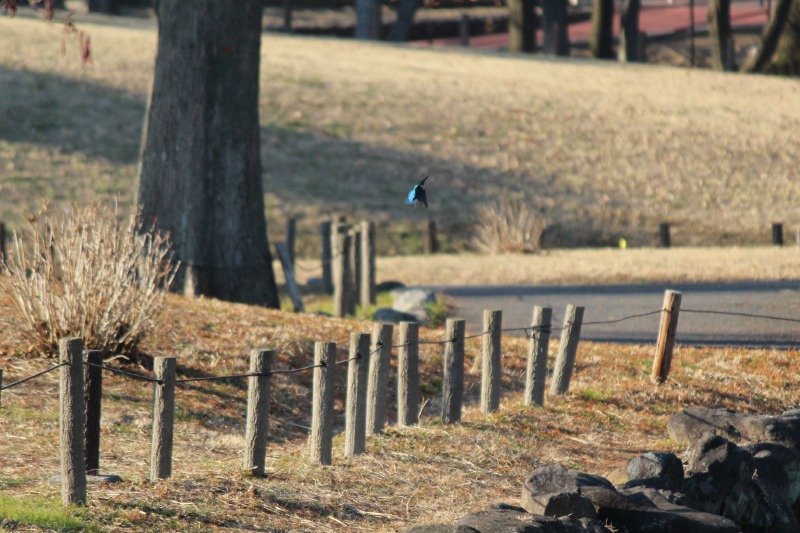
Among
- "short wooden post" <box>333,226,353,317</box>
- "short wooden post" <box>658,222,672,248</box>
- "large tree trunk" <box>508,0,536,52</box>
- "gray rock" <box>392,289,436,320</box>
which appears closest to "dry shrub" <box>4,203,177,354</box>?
"gray rock" <box>392,289,436,320</box>

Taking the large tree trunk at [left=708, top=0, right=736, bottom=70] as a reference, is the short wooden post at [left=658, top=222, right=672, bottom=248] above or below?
below

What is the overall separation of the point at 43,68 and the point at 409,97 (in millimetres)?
11136

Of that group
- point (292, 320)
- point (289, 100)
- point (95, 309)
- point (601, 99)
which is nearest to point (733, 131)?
point (601, 99)

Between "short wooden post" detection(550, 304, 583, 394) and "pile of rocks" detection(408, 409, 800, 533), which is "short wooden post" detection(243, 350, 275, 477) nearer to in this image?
"pile of rocks" detection(408, 409, 800, 533)

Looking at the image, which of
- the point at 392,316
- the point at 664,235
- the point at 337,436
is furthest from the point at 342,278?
the point at 664,235

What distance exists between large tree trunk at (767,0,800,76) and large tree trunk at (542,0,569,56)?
844 cm

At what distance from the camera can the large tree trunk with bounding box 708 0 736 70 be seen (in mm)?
38469

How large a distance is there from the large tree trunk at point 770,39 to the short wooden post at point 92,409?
109 feet

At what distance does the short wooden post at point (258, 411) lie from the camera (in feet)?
25.2

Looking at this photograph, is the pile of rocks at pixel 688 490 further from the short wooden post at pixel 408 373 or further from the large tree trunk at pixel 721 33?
the large tree trunk at pixel 721 33

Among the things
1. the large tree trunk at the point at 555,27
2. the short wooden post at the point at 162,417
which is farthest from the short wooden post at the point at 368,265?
the large tree trunk at the point at 555,27

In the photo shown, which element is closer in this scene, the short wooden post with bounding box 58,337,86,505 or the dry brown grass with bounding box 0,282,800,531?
the short wooden post with bounding box 58,337,86,505

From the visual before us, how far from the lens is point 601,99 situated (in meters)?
35.1

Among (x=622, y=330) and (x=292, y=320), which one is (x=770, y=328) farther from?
(x=292, y=320)
